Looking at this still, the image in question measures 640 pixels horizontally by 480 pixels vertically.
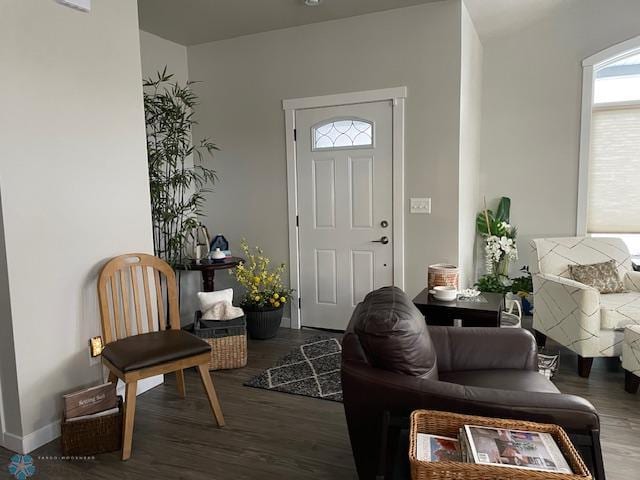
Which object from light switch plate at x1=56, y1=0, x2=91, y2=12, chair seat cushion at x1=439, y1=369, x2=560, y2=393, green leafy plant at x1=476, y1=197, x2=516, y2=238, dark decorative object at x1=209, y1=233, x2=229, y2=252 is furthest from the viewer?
green leafy plant at x1=476, y1=197, x2=516, y2=238

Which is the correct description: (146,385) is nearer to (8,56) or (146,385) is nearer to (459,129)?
(8,56)

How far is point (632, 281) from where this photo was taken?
373 cm

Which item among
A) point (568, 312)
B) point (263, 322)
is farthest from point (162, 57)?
point (568, 312)

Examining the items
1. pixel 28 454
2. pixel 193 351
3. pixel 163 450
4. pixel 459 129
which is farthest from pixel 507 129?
pixel 28 454

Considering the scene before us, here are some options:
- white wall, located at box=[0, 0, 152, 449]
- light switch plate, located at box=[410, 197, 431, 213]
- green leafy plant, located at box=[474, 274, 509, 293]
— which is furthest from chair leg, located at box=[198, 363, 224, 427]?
green leafy plant, located at box=[474, 274, 509, 293]

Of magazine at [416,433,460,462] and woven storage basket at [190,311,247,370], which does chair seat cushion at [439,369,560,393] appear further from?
woven storage basket at [190,311,247,370]

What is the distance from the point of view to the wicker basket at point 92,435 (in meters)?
2.34

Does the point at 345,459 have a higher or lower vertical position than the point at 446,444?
lower

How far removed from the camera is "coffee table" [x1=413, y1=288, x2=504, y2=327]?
9.70ft

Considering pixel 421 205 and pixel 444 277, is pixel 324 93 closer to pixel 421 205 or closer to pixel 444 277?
pixel 421 205

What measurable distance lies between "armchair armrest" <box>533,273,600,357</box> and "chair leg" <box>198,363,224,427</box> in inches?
95.7

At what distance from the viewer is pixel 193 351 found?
2480 mm

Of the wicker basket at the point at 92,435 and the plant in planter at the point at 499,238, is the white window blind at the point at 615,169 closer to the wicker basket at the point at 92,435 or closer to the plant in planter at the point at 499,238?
the plant in planter at the point at 499,238

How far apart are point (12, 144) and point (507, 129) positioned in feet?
14.4
